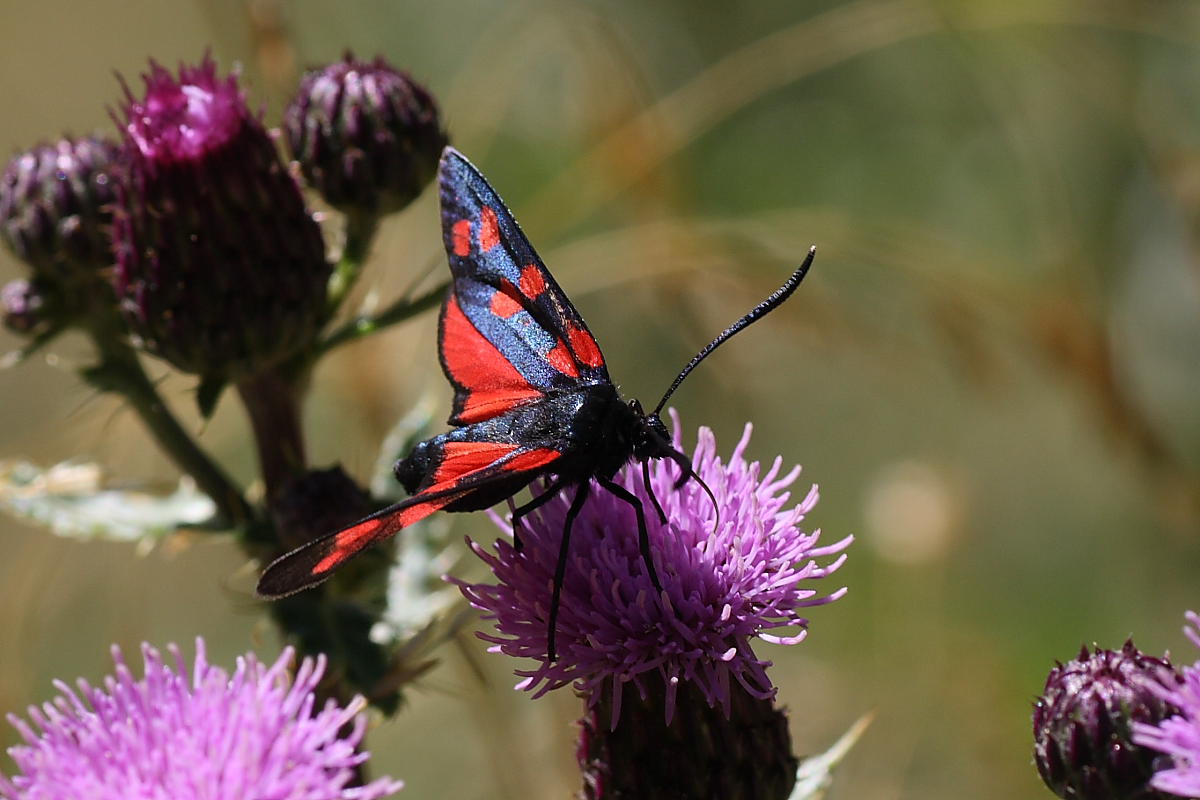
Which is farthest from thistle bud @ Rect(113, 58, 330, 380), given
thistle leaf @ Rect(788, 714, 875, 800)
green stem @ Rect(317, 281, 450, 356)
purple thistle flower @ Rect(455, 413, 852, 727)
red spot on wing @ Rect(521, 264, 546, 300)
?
thistle leaf @ Rect(788, 714, 875, 800)

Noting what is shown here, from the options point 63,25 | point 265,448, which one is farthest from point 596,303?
point 63,25

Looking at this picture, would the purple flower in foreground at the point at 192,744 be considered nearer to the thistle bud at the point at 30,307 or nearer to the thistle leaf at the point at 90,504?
the thistle leaf at the point at 90,504

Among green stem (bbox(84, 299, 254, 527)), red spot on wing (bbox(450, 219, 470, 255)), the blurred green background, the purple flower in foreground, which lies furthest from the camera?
the blurred green background

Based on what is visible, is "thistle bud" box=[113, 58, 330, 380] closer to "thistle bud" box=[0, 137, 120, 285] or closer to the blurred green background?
the blurred green background

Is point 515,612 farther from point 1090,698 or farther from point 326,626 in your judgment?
point 1090,698

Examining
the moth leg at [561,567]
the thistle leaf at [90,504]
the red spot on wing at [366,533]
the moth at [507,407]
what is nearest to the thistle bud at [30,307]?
the thistle leaf at [90,504]
